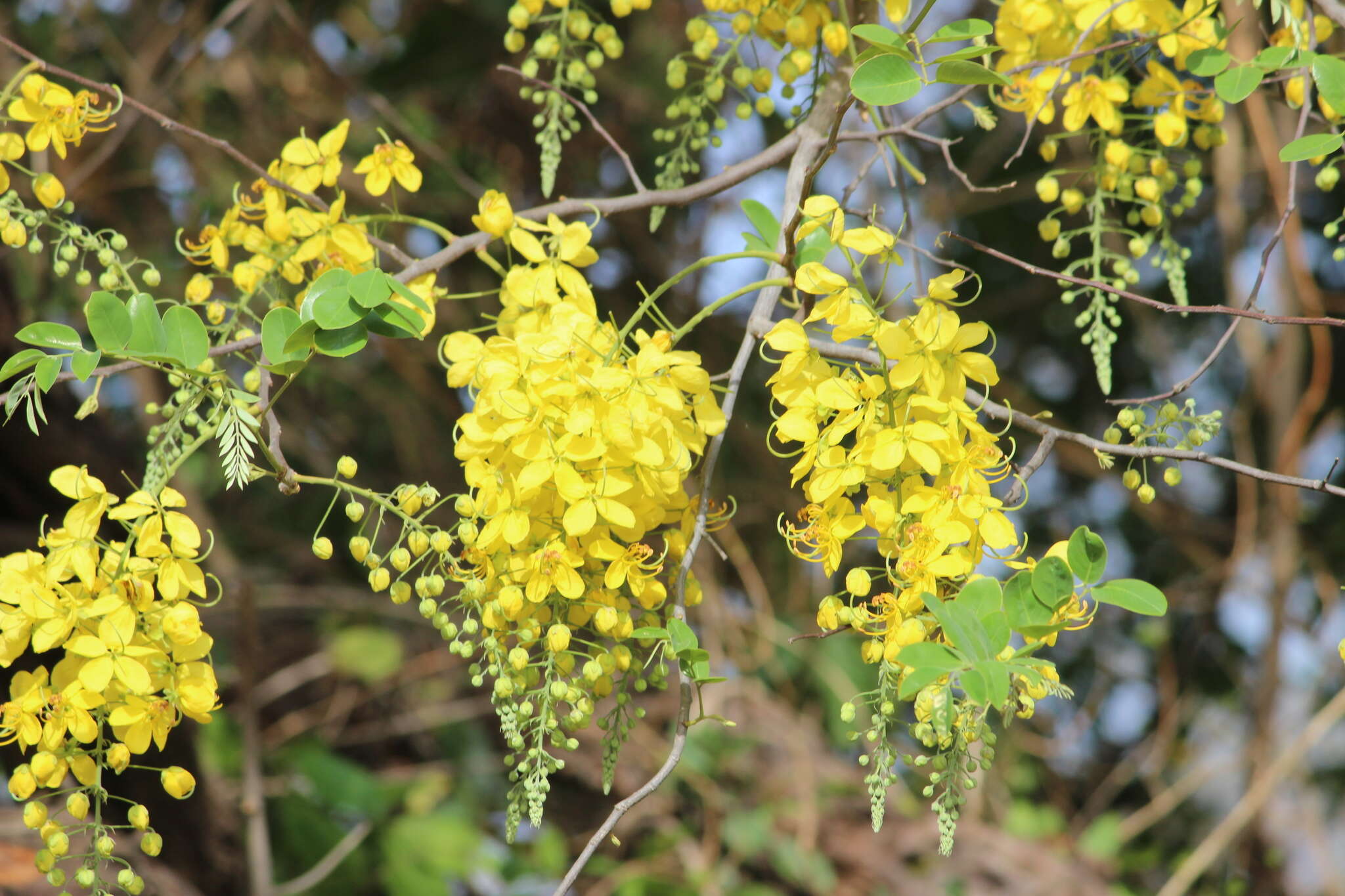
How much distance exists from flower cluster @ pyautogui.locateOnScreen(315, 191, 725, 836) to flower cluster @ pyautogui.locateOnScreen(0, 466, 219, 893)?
11cm

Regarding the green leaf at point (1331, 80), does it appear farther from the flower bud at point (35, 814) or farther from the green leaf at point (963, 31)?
the flower bud at point (35, 814)

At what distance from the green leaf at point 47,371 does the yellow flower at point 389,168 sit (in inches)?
12.5

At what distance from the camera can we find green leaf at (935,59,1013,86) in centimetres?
69

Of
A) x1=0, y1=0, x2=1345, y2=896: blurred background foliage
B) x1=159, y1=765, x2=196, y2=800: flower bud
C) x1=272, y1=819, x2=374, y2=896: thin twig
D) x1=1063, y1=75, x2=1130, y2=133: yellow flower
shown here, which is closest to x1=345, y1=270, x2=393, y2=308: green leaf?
x1=159, y1=765, x2=196, y2=800: flower bud

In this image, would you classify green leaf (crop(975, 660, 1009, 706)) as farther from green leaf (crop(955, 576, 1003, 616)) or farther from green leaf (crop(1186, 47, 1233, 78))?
green leaf (crop(1186, 47, 1233, 78))

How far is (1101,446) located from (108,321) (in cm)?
63

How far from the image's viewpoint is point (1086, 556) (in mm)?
681

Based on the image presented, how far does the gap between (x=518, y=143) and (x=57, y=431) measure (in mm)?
1133

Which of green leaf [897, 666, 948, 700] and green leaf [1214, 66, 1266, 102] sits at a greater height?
green leaf [1214, 66, 1266, 102]

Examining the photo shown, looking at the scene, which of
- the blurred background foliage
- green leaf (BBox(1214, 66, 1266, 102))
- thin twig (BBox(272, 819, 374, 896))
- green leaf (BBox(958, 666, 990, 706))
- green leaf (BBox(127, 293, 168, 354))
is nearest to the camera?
green leaf (BBox(958, 666, 990, 706))

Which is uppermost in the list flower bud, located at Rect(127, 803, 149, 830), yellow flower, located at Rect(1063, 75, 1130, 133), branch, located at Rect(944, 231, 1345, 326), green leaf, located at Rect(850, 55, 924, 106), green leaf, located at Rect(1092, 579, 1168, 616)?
green leaf, located at Rect(850, 55, 924, 106)

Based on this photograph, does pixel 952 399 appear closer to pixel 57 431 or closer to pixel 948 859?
pixel 57 431

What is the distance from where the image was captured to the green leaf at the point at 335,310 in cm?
69

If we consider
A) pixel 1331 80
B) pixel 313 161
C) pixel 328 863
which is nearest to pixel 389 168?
pixel 313 161
